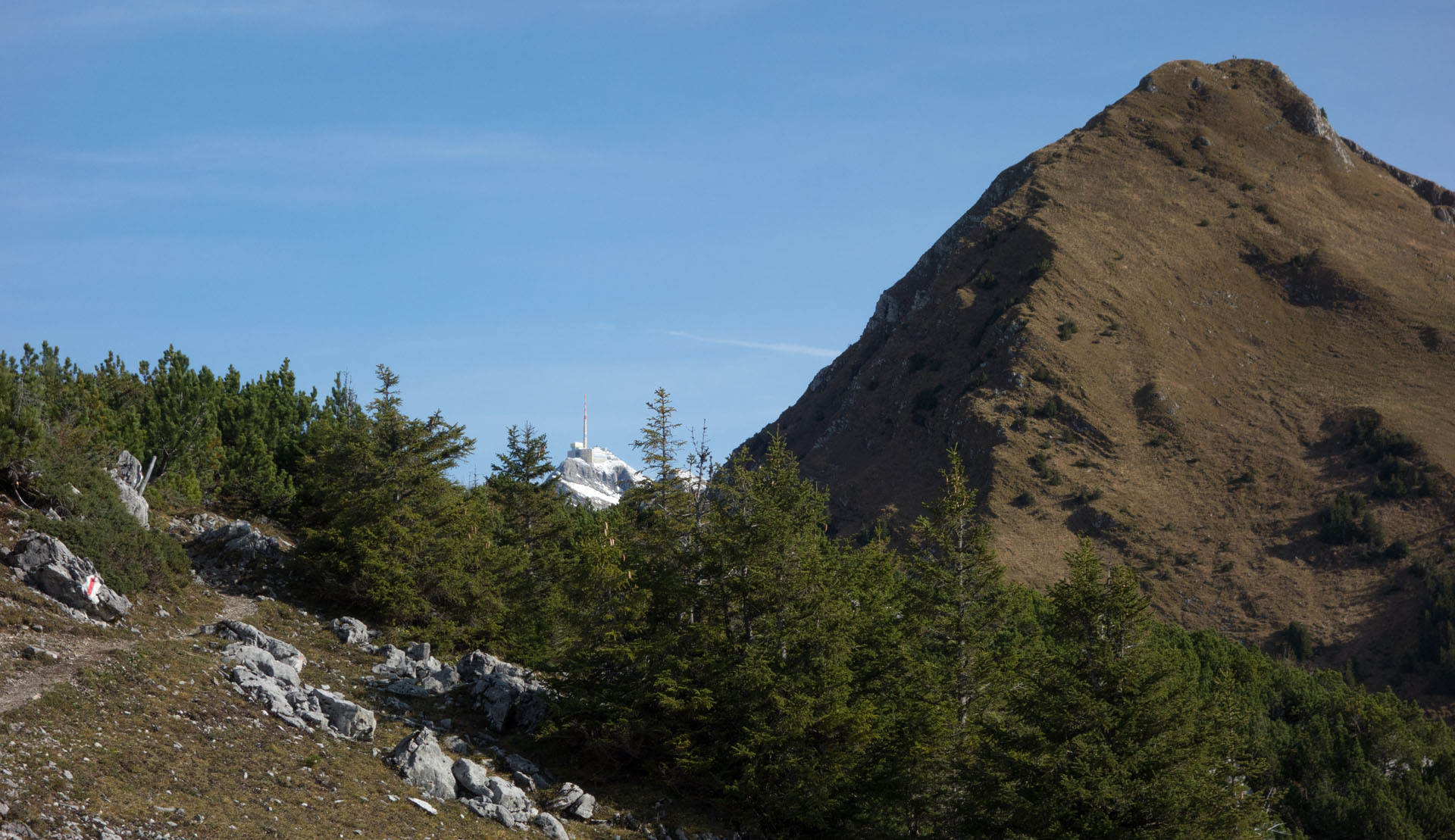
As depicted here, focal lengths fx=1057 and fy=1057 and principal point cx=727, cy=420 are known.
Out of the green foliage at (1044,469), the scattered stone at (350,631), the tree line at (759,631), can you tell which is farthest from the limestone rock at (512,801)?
the green foliage at (1044,469)

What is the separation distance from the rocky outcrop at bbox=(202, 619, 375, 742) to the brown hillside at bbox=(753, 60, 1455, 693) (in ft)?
350

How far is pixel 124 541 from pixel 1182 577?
12324 centimetres

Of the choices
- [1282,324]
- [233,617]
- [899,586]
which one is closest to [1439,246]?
[1282,324]

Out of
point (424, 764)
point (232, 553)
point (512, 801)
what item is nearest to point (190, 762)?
point (424, 764)

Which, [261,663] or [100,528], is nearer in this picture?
[261,663]

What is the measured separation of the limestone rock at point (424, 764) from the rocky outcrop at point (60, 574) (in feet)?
27.2

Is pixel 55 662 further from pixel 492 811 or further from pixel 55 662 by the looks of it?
pixel 492 811

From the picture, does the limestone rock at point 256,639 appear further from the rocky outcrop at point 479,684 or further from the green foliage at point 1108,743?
the green foliage at point 1108,743

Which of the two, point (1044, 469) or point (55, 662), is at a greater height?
point (1044, 469)

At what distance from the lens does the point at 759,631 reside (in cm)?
3353

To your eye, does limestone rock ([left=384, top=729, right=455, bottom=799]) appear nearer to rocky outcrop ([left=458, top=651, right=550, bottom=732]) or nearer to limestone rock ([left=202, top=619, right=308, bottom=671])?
limestone rock ([left=202, top=619, right=308, bottom=671])

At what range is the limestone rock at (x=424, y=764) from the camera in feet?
81.2

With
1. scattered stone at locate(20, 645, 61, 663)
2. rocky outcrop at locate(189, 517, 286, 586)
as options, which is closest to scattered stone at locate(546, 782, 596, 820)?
scattered stone at locate(20, 645, 61, 663)

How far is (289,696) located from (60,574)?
6186mm
